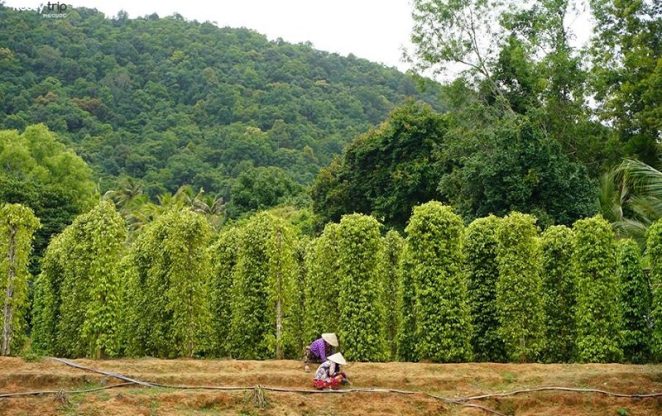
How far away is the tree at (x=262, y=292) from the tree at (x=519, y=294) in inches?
188

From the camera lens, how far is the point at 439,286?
1511cm

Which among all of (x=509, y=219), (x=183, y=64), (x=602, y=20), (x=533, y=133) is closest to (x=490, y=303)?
(x=509, y=219)

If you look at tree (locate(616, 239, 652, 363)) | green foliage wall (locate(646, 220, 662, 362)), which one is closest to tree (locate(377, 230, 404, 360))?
tree (locate(616, 239, 652, 363))

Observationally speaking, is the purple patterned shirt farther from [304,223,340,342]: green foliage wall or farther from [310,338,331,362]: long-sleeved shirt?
[304,223,340,342]: green foliage wall

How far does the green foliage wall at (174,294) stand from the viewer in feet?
52.1

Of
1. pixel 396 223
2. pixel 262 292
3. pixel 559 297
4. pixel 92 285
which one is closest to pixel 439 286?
pixel 559 297

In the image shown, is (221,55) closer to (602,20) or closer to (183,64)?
(183,64)

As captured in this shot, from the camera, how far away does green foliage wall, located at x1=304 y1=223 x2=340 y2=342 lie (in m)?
15.8

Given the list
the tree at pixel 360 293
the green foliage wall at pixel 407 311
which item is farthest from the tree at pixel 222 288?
the green foliage wall at pixel 407 311

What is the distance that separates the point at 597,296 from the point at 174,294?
9.05 m

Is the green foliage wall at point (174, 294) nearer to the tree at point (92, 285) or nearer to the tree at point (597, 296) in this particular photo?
the tree at point (92, 285)

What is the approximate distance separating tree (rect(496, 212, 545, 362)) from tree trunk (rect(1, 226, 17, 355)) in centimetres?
1055

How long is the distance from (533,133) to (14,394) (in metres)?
Result: 19.4

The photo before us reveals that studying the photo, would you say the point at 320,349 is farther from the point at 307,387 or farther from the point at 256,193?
the point at 256,193
